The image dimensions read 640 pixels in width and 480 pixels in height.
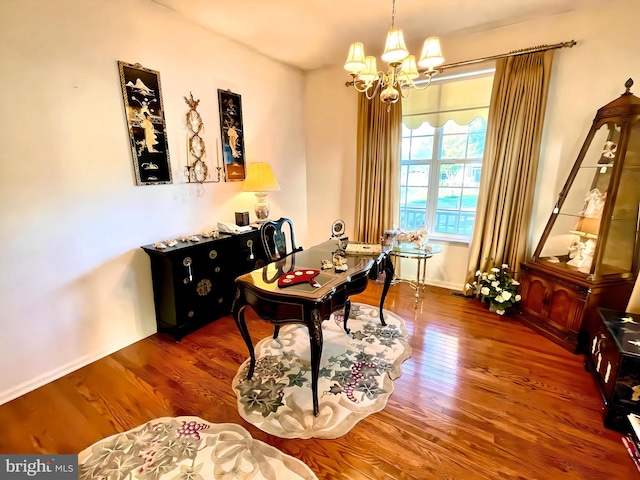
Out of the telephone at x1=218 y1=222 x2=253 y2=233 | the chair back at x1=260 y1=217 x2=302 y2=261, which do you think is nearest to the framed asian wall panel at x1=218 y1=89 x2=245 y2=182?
the telephone at x1=218 y1=222 x2=253 y2=233

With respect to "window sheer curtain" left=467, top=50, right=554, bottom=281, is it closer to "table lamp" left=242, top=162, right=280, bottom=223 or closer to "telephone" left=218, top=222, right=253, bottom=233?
Answer: "table lamp" left=242, top=162, right=280, bottom=223

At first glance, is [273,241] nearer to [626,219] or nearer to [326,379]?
[326,379]

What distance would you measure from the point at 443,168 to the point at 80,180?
12.0 ft

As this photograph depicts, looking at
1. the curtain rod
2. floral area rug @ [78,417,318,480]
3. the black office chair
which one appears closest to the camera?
floral area rug @ [78,417,318,480]

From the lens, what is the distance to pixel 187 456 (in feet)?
5.01

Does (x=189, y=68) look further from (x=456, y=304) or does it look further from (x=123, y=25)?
(x=456, y=304)

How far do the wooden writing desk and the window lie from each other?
1924 mm

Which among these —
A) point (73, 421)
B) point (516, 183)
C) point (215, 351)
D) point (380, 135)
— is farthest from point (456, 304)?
point (73, 421)

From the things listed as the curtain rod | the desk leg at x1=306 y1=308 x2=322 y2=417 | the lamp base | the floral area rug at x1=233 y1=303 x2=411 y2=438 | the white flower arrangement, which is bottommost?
the floral area rug at x1=233 y1=303 x2=411 y2=438

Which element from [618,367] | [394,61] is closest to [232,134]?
[394,61]

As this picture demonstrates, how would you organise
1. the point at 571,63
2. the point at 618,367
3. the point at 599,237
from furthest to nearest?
the point at 571,63, the point at 599,237, the point at 618,367

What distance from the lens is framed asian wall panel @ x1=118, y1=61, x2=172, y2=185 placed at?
2377mm

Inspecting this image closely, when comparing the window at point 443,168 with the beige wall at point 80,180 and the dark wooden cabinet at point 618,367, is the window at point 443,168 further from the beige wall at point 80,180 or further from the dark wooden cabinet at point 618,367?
the beige wall at point 80,180

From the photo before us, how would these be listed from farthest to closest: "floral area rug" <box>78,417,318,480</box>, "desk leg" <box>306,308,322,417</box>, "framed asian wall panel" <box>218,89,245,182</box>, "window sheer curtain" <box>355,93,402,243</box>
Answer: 1. "window sheer curtain" <box>355,93,402,243</box>
2. "framed asian wall panel" <box>218,89,245,182</box>
3. "desk leg" <box>306,308,322,417</box>
4. "floral area rug" <box>78,417,318,480</box>
